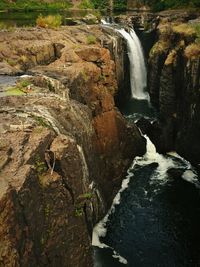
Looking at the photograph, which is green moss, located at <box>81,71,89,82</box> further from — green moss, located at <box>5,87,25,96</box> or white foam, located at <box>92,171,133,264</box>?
white foam, located at <box>92,171,133,264</box>

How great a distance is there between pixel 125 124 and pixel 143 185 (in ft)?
16.8

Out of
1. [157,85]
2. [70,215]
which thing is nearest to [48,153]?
[70,215]

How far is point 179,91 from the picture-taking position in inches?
1393

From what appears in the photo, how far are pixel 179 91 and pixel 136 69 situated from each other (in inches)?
447

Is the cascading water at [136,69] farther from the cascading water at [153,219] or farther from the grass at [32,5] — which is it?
the grass at [32,5]

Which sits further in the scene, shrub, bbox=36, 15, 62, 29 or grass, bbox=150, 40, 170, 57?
grass, bbox=150, 40, 170, 57

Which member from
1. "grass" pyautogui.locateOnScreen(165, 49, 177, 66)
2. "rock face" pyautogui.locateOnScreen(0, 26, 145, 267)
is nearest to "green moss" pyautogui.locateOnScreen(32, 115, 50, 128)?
"rock face" pyautogui.locateOnScreen(0, 26, 145, 267)

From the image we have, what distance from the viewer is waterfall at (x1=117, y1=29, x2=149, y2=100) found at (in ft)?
148

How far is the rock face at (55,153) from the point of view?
11820 mm

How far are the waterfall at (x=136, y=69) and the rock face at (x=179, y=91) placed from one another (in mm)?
4181

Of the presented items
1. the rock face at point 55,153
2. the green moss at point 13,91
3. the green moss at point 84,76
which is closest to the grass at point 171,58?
the rock face at point 55,153

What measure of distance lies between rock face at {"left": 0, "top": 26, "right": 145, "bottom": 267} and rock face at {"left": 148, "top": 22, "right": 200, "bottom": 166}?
4706 mm

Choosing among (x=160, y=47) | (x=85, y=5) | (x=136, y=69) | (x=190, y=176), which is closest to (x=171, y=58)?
(x=160, y=47)

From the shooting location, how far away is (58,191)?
1406 cm
